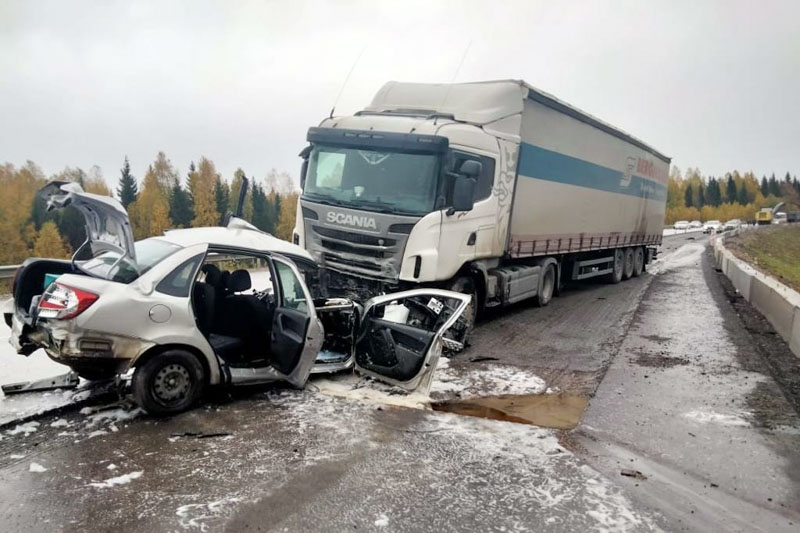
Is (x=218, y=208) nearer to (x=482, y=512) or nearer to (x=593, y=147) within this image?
(x=593, y=147)

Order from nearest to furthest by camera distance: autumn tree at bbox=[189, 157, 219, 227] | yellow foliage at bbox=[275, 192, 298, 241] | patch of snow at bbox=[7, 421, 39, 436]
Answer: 1. patch of snow at bbox=[7, 421, 39, 436]
2. autumn tree at bbox=[189, 157, 219, 227]
3. yellow foliage at bbox=[275, 192, 298, 241]

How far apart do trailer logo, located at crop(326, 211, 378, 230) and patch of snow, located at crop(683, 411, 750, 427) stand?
483 cm

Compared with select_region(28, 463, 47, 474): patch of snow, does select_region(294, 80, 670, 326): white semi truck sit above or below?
above

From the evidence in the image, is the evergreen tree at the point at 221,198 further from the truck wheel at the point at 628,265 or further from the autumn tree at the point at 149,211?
the truck wheel at the point at 628,265

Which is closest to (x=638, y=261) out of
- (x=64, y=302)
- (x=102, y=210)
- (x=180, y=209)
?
(x=102, y=210)

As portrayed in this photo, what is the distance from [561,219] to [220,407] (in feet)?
30.8

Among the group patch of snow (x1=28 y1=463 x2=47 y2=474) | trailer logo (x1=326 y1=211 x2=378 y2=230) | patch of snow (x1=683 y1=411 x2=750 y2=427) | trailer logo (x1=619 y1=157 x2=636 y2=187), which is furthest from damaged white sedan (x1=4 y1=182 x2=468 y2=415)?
trailer logo (x1=619 y1=157 x2=636 y2=187)

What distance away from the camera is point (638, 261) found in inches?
817

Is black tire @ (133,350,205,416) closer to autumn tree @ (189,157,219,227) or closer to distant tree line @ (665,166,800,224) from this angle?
autumn tree @ (189,157,219,227)

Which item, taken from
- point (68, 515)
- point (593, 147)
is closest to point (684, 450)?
point (68, 515)

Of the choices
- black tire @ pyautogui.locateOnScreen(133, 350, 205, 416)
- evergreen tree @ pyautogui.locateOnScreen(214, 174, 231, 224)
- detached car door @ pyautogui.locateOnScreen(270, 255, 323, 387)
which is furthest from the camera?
evergreen tree @ pyautogui.locateOnScreen(214, 174, 231, 224)

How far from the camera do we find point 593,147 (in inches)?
559

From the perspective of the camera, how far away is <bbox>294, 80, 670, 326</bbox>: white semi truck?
8781 mm

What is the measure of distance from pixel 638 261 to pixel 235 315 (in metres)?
17.5
